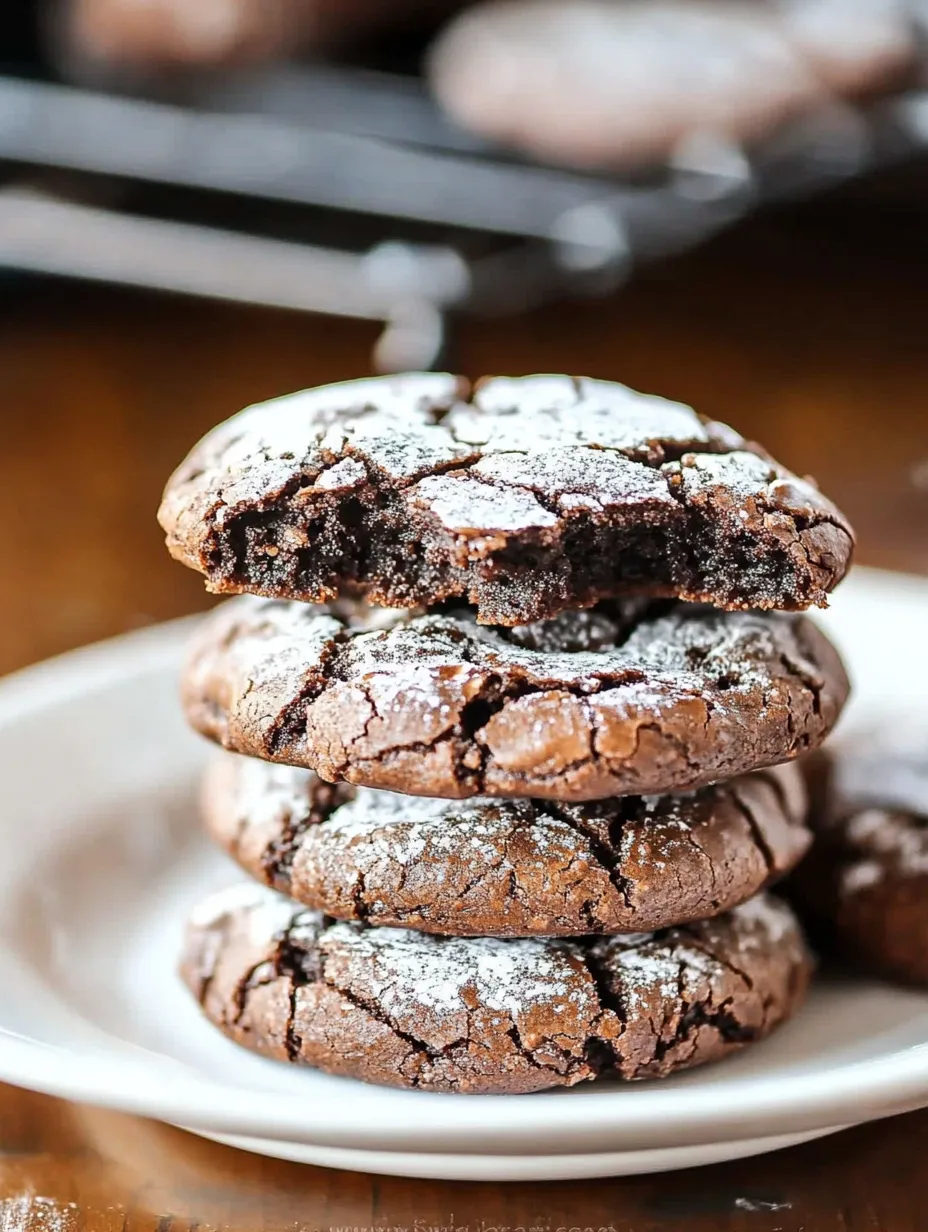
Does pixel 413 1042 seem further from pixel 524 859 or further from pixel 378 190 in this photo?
pixel 378 190

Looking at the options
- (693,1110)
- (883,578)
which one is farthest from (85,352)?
(693,1110)

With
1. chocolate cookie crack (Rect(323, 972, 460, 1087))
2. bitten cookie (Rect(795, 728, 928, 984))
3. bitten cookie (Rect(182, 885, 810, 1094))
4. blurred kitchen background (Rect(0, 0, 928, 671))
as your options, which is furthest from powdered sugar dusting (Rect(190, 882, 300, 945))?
blurred kitchen background (Rect(0, 0, 928, 671))

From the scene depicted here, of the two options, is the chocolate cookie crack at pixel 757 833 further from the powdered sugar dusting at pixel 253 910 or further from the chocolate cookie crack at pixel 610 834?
the powdered sugar dusting at pixel 253 910

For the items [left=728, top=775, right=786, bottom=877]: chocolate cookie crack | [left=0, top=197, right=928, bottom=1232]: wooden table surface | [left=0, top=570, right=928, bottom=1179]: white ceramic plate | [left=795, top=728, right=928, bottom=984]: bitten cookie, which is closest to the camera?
[left=0, top=570, right=928, bottom=1179]: white ceramic plate

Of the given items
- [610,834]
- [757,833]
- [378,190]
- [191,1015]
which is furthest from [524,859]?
[378,190]

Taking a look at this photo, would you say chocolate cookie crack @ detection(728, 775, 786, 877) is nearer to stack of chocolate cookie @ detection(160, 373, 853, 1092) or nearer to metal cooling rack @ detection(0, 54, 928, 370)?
stack of chocolate cookie @ detection(160, 373, 853, 1092)

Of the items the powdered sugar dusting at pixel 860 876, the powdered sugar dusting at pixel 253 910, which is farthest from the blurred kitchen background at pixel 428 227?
the powdered sugar dusting at pixel 860 876

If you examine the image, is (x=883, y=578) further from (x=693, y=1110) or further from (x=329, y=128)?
(x=329, y=128)

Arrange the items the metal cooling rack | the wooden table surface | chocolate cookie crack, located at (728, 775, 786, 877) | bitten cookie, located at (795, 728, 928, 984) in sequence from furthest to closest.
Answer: the metal cooling rack < bitten cookie, located at (795, 728, 928, 984) < chocolate cookie crack, located at (728, 775, 786, 877) < the wooden table surface
